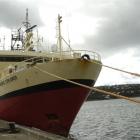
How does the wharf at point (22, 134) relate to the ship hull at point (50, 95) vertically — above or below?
below

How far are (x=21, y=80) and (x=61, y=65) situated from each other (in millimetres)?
2526

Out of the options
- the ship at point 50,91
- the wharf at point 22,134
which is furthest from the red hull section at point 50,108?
the wharf at point 22,134

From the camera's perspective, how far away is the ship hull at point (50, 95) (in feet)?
62.8

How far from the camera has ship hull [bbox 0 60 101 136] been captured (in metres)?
19.1

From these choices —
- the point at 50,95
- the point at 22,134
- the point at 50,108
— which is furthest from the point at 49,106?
the point at 22,134

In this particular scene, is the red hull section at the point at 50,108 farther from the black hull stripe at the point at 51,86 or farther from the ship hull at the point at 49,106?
the black hull stripe at the point at 51,86

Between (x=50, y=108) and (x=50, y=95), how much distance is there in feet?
2.49

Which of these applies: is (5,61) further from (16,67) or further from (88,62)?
(88,62)

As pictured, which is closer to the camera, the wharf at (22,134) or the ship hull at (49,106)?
the wharf at (22,134)

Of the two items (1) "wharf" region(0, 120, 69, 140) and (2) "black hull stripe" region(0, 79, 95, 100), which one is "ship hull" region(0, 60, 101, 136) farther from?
(1) "wharf" region(0, 120, 69, 140)

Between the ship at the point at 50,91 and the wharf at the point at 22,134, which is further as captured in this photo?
the ship at the point at 50,91

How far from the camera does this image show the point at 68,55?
2253cm

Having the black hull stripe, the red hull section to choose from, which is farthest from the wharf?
the black hull stripe

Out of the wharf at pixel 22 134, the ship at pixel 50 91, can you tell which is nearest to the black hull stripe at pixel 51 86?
the ship at pixel 50 91
